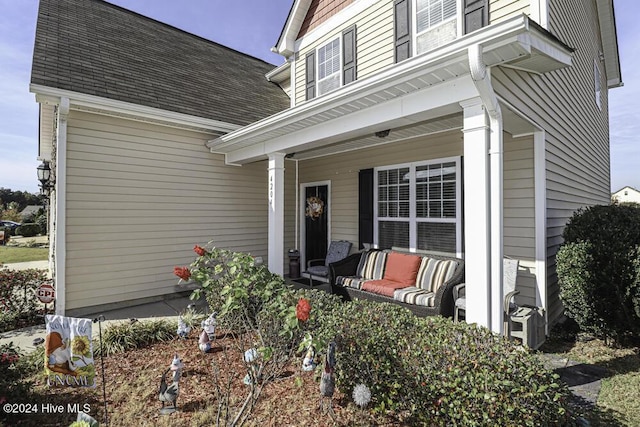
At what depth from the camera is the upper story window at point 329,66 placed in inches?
252

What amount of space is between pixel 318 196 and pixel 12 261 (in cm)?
1096

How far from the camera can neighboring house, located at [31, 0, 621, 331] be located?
3.00 metres

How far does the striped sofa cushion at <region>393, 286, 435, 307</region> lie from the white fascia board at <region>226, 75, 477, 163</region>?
231 cm

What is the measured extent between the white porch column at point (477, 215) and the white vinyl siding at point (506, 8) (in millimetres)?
1972

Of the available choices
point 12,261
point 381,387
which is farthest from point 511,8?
point 12,261

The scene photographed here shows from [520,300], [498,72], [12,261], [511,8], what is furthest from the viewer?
[12,261]

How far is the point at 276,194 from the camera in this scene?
5.57 meters

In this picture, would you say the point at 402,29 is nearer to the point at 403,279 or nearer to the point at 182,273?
the point at 403,279

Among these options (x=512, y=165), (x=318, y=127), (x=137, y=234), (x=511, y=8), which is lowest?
(x=137, y=234)

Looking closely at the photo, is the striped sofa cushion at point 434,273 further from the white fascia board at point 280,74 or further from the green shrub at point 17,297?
the white fascia board at point 280,74

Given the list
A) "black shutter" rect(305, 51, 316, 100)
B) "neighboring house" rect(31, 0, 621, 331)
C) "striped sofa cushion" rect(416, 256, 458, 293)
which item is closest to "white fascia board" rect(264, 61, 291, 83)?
"neighboring house" rect(31, 0, 621, 331)

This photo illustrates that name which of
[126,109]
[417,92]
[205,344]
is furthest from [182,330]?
[417,92]

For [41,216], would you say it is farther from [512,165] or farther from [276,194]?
[512,165]

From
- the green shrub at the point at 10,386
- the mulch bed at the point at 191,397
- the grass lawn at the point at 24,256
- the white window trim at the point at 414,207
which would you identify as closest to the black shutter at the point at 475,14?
the white window trim at the point at 414,207
